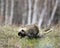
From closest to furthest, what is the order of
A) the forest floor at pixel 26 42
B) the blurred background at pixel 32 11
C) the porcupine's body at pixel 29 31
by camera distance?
the forest floor at pixel 26 42 → the porcupine's body at pixel 29 31 → the blurred background at pixel 32 11

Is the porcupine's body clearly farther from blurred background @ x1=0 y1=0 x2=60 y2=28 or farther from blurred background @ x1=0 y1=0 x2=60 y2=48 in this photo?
blurred background @ x1=0 y1=0 x2=60 y2=28

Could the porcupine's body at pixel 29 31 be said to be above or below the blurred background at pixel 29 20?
above

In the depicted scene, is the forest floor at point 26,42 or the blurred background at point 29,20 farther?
the blurred background at point 29,20

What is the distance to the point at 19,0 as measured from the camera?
117 feet

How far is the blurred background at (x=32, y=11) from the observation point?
1070 inches

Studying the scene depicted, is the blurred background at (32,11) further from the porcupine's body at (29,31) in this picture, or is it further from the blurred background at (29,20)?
the porcupine's body at (29,31)

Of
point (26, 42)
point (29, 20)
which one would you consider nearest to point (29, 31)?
point (26, 42)

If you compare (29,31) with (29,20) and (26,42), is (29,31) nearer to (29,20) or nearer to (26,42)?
(26,42)

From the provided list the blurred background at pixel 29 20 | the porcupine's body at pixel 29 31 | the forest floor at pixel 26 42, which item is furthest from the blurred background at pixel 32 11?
the porcupine's body at pixel 29 31

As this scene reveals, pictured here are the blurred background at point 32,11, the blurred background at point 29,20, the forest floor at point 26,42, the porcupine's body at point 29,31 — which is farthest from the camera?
the blurred background at point 32,11

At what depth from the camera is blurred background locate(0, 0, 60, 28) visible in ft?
89.1

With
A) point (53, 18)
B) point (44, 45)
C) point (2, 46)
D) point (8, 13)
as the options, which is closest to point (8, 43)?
point (2, 46)

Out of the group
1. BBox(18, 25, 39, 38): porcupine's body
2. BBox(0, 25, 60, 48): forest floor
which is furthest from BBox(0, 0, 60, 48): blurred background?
BBox(18, 25, 39, 38): porcupine's body

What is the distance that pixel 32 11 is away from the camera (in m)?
29.3
